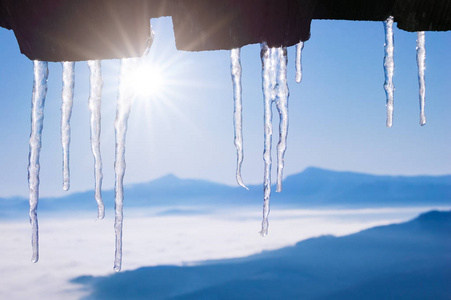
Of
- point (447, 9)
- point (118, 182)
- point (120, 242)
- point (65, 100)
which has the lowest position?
point (120, 242)

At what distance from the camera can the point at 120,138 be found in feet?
8.07

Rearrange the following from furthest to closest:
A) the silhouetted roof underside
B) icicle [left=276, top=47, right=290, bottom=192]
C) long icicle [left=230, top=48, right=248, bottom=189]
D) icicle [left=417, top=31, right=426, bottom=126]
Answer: icicle [left=417, top=31, right=426, bottom=126]
icicle [left=276, top=47, right=290, bottom=192]
long icicle [left=230, top=48, right=248, bottom=189]
the silhouetted roof underside

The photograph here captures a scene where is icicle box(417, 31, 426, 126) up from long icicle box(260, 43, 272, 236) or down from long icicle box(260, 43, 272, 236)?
up

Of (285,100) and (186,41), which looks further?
(285,100)

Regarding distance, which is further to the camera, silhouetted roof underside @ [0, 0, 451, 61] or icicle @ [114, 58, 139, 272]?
icicle @ [114, 58, 139, 272]

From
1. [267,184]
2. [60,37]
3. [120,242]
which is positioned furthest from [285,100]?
[60,37]

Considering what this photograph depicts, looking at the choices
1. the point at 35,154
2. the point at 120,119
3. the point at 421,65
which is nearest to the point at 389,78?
the point at 421,65

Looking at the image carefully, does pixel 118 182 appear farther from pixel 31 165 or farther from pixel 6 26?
pixel 6 26

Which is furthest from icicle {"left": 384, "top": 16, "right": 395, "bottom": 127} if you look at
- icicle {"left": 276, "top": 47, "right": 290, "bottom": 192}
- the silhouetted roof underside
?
the silhouetted roof underside

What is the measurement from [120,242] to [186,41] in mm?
1471

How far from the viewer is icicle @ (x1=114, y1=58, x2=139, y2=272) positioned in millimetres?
2222

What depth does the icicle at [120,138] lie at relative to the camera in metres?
2.22

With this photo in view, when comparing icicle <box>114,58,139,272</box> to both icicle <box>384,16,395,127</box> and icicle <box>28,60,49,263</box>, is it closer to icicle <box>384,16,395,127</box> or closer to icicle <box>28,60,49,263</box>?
icicle <box>28,60,49,263</box>

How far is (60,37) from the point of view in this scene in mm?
1495
